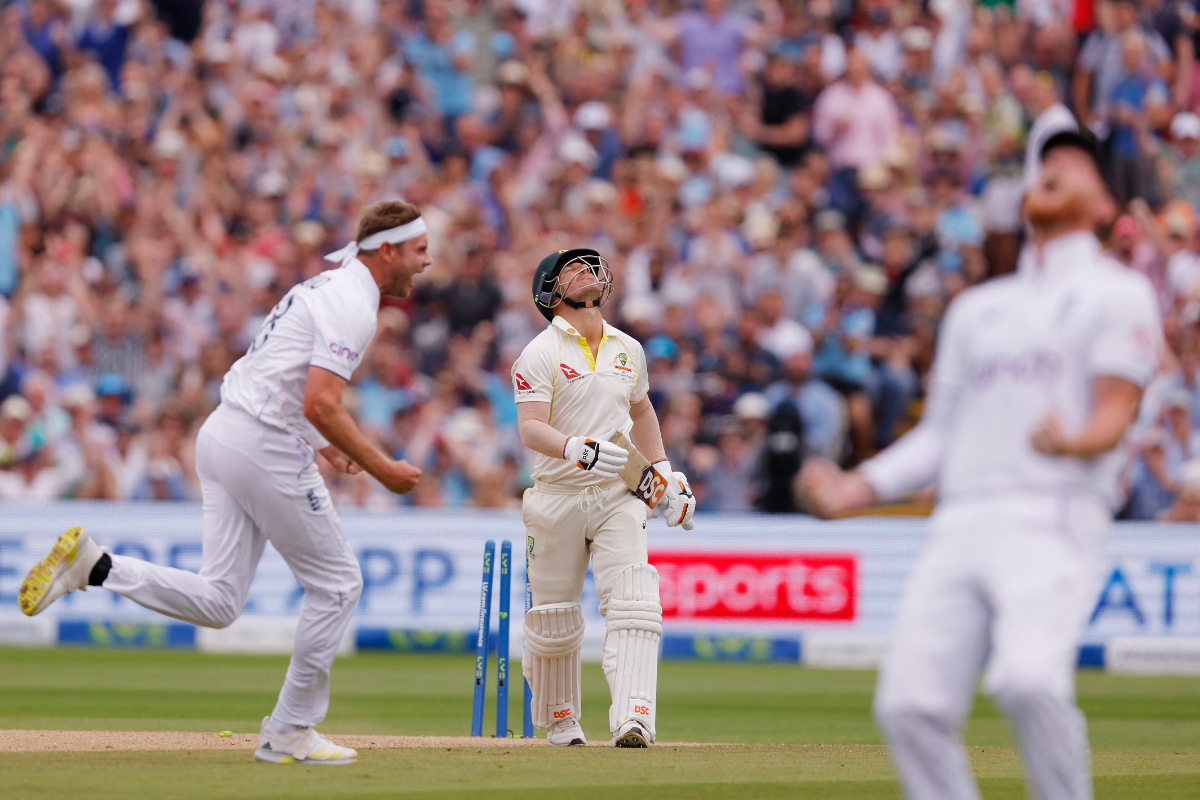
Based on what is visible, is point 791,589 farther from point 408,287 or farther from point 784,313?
point 408,287

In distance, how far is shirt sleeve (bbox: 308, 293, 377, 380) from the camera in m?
7.21

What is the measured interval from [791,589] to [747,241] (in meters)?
4.58

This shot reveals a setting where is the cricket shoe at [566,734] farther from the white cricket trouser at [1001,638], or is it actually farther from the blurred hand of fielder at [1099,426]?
the blurred hand of fielder at [1099,426]

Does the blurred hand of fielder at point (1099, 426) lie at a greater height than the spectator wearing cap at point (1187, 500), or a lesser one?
lesser

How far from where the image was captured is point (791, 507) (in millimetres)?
16297

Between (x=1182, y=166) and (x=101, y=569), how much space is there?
14.2 m

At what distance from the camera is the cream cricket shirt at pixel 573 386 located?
870cm

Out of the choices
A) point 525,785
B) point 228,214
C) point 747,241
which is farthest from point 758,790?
point 228,214

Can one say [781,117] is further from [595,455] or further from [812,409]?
[595,455]

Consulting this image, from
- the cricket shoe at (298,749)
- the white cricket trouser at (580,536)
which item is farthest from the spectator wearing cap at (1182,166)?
the cricket shoe at (298,749)

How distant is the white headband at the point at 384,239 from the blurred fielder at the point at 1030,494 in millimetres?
3373

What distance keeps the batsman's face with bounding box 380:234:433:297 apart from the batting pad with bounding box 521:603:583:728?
6.66 ft

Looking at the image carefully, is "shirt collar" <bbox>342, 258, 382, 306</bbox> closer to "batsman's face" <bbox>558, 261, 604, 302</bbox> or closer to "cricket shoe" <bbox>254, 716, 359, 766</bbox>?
"batsman's face" <bbox>558, 261, 604, 302</bbox>

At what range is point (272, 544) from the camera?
24.2ft
